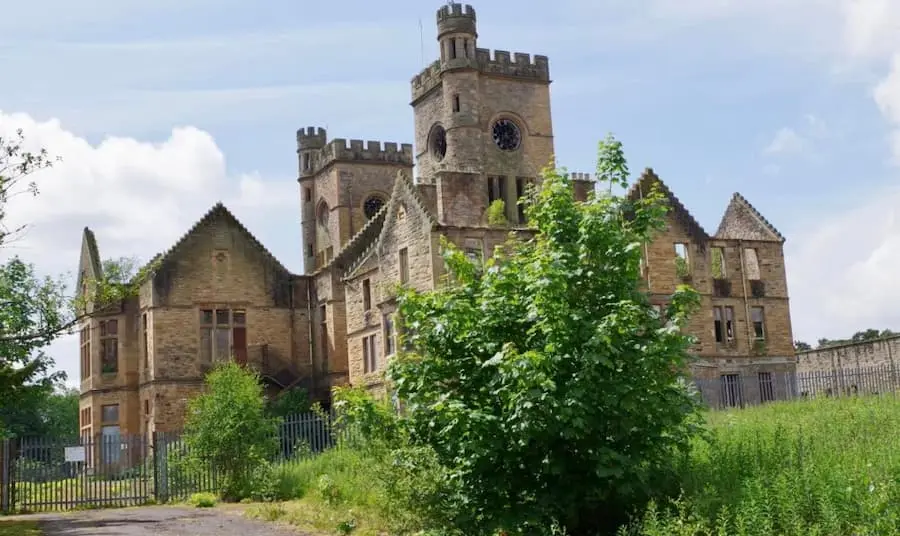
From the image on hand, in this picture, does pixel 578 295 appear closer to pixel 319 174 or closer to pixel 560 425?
pixel 560 425

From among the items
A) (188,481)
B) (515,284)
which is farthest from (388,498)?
(188,481)

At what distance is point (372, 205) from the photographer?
61031mm

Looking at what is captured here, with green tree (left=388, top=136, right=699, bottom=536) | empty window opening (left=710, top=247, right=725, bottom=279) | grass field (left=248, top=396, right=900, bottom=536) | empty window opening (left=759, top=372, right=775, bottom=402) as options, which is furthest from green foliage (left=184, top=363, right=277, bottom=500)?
empty window opening (left=710, top=247, right=725, bottom=279)

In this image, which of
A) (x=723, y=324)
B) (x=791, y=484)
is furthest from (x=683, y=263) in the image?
(x=791, y=484)

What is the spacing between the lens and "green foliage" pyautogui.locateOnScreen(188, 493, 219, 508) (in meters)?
25.2

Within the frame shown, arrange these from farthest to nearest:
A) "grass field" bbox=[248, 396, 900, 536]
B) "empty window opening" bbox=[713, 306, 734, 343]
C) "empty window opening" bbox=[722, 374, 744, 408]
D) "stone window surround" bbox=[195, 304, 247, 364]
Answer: "stone window surround" bbox=[195, 304, 247, 364] → "empty window opening" bbox=[713, 306, 734, 343] → "empty window opening" bbox=[722, 374, 744, 408] → "grass field" bbox=[248, 396, 900, 536]

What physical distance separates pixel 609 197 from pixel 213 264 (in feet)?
98.5

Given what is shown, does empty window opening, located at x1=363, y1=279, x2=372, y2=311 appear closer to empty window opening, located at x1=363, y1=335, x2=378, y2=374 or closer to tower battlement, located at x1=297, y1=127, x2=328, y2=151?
empty window opening, located at x1=363, y1=335, x2=378, y2=374

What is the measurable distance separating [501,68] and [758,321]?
691 inches

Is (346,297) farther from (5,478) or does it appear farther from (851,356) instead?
(851,356)

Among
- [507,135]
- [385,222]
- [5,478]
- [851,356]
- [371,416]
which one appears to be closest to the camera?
[371,416]

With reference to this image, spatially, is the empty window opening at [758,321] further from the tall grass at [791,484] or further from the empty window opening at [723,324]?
the tall grass at [791,484]

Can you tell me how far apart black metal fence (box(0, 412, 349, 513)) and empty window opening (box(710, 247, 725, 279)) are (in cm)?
2030

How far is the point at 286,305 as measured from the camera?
4412 centimetres
